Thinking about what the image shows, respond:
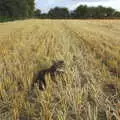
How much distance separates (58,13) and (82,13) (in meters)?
6.28

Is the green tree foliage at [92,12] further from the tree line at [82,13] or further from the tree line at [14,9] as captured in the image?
the tree line at [14,9]

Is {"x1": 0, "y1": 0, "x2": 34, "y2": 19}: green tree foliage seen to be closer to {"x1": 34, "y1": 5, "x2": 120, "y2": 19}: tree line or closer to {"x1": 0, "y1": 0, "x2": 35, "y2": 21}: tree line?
{"x1": 0, "y1": 0, "x2": 35, "y2": 21}: tree line

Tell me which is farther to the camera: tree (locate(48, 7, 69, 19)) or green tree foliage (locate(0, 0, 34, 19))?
tree (locate(48, 7, 69, 19))

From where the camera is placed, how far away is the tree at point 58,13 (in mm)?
90438

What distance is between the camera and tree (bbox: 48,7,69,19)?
9044 cm

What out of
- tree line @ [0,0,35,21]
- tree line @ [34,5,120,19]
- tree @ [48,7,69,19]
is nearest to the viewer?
tree line @ [0,0,35,21]

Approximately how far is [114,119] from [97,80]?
66.8 inches

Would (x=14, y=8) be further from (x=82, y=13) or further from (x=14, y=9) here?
(x=82, y=13)

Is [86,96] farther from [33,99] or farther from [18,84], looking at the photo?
[18,84]

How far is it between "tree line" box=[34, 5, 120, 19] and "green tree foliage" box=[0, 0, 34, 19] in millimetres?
28195

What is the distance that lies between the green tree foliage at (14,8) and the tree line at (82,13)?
92.5 feet

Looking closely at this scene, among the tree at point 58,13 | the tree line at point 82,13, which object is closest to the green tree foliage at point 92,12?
the tree line at point 82,13

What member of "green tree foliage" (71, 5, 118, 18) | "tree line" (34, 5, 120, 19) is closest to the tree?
"tree line" (34, 5, 120, 19)

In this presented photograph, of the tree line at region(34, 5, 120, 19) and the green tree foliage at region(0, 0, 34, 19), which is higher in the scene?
the green tree foliage at region(0, 0, 34, 19)
